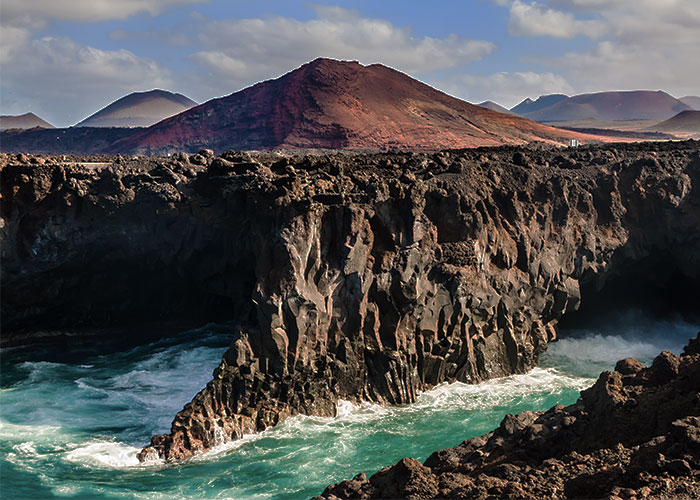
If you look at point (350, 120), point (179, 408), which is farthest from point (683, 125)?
point (179, 408)

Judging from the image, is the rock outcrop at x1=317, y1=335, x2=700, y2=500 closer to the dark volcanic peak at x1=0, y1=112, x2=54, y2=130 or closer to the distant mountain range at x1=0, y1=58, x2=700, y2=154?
the distant mountain range at x1=0, y1=58, x2=700, y2=154

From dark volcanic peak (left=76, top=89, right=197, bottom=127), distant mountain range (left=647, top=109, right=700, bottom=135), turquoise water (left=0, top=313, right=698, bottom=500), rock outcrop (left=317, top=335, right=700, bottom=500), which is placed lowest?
turquoise water (left=0, top=313, right=698, bottom=500)

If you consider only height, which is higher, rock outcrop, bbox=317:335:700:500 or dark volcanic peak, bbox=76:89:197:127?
dark volcanic peak, bbox=76:89:197:127

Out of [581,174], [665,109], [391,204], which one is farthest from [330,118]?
[665,109]

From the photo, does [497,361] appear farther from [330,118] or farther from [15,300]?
[330,118]

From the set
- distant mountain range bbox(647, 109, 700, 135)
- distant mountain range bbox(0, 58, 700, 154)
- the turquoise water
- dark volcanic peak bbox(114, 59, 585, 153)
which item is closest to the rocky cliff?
the turquoise water

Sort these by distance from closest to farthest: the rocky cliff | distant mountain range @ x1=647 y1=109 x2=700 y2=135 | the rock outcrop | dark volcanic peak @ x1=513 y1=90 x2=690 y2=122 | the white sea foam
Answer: the rock outcrop, the white sea foam, the rocky cliff, distant mountain range @ x1=647 y1=109 x2=700 y2=135, dark volcanic peak @ x1=513 y1=90 x2=690 y2=122

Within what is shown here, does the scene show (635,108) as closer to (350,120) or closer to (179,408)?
(350,120)

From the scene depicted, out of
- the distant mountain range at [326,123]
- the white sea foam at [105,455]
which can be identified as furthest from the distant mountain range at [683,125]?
the white sea foam at [105,455]
